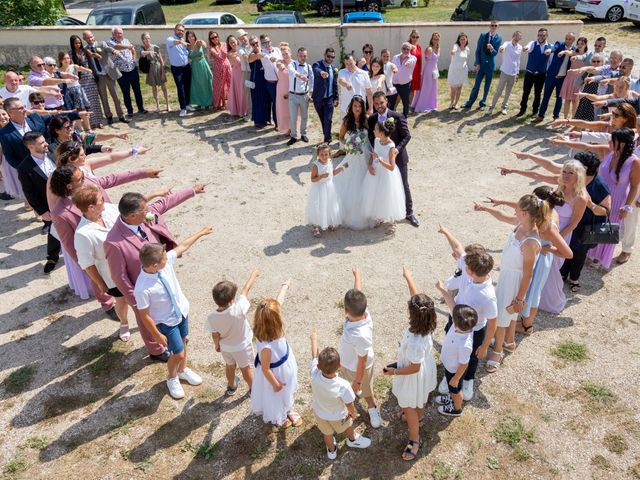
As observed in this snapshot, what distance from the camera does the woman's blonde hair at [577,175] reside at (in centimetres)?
506

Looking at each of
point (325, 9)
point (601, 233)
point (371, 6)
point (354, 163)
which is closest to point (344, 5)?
point (325, 9)

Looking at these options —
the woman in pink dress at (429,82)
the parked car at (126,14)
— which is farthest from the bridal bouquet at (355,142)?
the parked car at (126,14)

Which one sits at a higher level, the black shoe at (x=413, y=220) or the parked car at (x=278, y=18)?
the parked car at (x=278, y=18)

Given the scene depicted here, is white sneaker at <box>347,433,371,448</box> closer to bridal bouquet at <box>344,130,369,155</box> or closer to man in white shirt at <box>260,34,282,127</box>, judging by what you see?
bridal bouquet at <box>344,130,369,155</box>

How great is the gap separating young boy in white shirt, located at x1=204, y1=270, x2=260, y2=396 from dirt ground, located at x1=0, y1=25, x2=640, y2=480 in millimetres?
425

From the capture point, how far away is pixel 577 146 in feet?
21.7

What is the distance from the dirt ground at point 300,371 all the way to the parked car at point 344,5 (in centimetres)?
1775

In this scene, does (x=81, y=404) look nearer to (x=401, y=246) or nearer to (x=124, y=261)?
(x=124, y=261)

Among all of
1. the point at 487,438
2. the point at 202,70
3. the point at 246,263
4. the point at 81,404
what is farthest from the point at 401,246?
the point at 202,70

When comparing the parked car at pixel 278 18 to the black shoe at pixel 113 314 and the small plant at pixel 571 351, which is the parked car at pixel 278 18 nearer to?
the black shoe at pixel 113 314

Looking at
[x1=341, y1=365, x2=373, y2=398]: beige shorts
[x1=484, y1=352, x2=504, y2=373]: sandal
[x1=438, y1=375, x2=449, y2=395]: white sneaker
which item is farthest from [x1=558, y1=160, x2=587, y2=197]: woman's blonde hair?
[x1=341, y1=365, x2=373, y2=398]: beige shorts

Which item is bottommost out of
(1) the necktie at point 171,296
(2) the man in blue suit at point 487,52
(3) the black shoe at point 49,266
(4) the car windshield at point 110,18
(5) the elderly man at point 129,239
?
(3) the black shoe at point 49,266

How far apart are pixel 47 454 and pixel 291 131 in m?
7.63

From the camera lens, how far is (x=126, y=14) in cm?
1552
